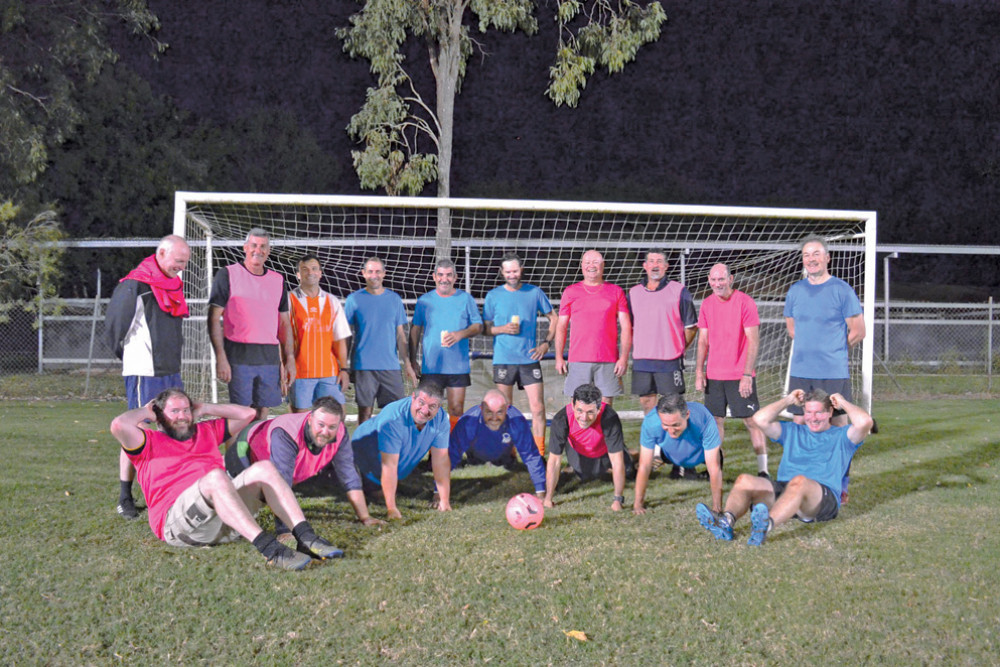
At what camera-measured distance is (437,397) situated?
19.4 ft

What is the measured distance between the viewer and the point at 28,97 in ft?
56.5

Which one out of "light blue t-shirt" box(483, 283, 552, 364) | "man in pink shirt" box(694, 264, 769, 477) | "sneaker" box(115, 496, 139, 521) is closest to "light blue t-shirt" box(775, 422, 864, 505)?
"man in pink shirt" box(694, 264, 769, 477)

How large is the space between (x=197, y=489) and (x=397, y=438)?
1.55 meters

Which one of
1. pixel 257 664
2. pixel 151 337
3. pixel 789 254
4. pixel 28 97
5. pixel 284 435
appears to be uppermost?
pixel 28 97

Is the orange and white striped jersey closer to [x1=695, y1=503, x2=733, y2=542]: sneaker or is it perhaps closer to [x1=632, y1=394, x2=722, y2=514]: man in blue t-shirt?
[x1=632, y1=394, x2=722, y2=514]: man in blue t-shirt

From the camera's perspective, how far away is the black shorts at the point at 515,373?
8.01 metres

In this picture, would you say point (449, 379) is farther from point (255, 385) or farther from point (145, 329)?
point (145, 329)

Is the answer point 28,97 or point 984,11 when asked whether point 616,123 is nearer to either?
point 984,11

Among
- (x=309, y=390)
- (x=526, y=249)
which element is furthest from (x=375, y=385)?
(x=526, y=249)

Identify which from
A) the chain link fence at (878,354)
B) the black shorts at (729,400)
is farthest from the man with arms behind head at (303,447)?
the chain link fence at (878,354)

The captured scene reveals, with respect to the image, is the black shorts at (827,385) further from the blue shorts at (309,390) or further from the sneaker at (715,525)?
the blue shorts at (309,390)

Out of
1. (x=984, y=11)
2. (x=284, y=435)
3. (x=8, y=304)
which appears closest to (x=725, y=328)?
(x=284, y=435)

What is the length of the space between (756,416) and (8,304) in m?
13.2

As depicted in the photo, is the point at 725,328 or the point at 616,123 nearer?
the point at 725,328
